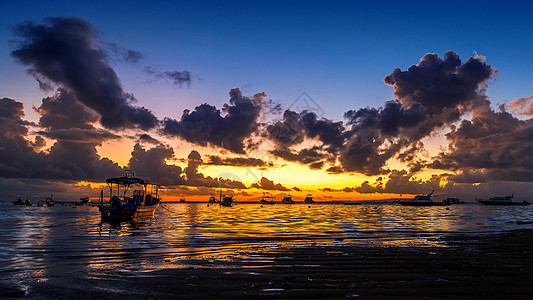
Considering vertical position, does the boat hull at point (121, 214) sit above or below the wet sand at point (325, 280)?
below

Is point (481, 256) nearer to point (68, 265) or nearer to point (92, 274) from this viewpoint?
point (92, 274)

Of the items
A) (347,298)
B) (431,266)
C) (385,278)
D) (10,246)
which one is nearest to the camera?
(347,298)

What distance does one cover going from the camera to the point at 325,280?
11.7 meters

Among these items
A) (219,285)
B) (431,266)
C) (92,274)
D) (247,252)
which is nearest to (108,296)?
(219,285)

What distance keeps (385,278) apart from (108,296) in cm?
895

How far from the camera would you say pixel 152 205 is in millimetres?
77125

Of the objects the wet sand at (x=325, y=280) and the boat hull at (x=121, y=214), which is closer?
the wet sand at (x=325, y=280)

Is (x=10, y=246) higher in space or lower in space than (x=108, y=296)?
lower

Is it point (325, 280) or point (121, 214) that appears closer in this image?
point (325, 280)

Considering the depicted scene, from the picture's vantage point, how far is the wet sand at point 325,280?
10062 mm

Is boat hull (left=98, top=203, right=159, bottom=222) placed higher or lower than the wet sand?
lower

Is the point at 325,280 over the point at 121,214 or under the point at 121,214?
over

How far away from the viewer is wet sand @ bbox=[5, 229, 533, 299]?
10062 millimetres

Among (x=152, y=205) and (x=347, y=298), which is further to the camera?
(x=152, y=205)
